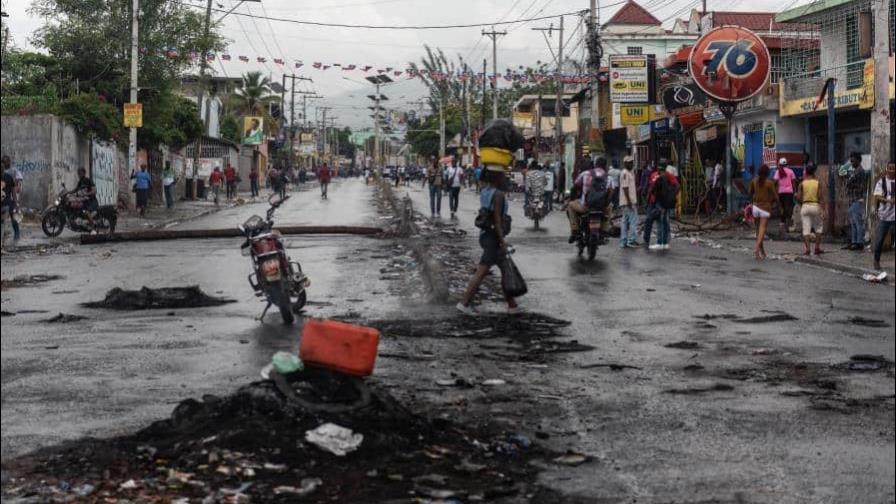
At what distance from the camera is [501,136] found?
1463 cm

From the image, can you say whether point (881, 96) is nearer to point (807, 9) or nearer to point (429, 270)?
point (429, 270)

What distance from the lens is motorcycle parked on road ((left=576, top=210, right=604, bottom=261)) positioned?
68.5ft

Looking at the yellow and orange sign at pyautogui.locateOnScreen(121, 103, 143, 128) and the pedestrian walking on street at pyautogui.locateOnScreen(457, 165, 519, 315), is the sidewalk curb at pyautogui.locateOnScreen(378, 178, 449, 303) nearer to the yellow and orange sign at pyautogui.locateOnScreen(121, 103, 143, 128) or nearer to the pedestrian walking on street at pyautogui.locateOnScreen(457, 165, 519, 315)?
the pedestrian walking on street at pyautogui.locateOnScreen(457, 165, 519, 315)

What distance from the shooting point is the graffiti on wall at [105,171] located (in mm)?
40312

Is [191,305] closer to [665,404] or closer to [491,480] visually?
[665,404]

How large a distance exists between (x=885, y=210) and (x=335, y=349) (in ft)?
47.4

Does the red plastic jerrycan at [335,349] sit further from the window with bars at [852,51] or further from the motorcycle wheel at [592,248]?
the window with bars at [852,51]

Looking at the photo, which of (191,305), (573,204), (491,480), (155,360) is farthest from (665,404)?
(573,204)

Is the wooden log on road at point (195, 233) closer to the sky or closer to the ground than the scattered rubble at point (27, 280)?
closer to the sky

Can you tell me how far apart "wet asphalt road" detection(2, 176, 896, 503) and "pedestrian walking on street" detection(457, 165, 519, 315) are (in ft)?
1.92

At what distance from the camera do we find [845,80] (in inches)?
1307

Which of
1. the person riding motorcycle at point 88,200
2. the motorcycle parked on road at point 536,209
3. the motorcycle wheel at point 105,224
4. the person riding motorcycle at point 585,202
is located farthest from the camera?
the motorcycle parked on road at point 536,209

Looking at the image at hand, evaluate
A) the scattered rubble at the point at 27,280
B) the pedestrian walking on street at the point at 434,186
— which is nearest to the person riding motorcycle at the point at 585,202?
the scattered rubble at the point at 27,280

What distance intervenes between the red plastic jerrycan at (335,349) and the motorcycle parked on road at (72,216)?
869 inches
